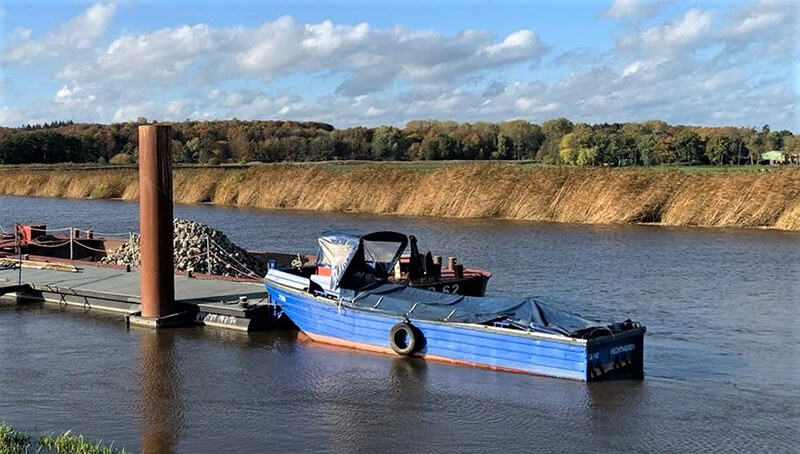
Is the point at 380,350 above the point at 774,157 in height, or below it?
below

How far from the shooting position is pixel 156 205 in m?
19.9

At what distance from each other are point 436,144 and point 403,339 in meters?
108

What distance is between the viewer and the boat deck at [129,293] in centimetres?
2052

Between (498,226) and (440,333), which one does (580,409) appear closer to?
(440,333)

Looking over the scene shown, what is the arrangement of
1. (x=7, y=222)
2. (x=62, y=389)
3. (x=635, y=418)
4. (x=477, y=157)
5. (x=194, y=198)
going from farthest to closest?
(x=477, y=157), (x=194, y=198), (x=7, y=222), (x=62, y=389), (x=635, y=418)

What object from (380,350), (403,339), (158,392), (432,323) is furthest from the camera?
(380,350)

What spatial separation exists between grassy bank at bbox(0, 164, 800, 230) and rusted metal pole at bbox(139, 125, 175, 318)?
31.4 metres

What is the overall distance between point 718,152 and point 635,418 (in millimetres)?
89739

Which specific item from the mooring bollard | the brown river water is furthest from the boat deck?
the mooring bollard

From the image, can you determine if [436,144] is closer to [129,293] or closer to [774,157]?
[774,157]

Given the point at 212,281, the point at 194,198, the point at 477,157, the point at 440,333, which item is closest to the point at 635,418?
the point at 440,333

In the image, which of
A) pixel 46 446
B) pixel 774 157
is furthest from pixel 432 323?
pixel 774 157

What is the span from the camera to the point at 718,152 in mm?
98562

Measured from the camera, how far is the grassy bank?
4525cm
